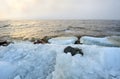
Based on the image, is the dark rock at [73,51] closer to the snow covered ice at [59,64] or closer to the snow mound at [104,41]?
the snow covered ice at [59,64]

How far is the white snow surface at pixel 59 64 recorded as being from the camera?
5.81 m

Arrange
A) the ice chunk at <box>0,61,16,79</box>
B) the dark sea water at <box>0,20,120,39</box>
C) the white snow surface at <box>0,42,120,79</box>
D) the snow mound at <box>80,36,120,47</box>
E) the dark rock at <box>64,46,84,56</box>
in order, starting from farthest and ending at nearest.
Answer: the dark sea water at <box>0,20,120,39</box>, the snow mound at <box>80,36,120,47</box>, the dark rock at <box>64,46,84,56</box>, the ice chunk at <box>0,61,16,79</box>, the white snow surface at <box>0,42,120,79</box>

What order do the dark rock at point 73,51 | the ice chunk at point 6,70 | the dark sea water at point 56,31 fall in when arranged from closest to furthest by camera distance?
the ice chunk at point 6,70, the dark rock at point 73,51, the dark sea water at point 56,31

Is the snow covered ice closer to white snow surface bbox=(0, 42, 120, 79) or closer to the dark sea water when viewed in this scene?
white snow surface bbox=(0, 42, 120, 79)

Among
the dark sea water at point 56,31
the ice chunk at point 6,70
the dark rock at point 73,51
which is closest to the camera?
the ice chunk at point 6,70

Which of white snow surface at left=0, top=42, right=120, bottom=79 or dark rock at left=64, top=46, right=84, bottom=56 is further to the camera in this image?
dark rock at left=64, top=46, right=84, bottom=56

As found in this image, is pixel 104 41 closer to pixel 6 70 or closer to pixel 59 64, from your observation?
pixel 59 64

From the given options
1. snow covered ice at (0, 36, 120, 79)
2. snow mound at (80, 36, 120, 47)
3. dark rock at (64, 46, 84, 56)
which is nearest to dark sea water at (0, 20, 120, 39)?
snow mound at (80, 36, 120, 47)

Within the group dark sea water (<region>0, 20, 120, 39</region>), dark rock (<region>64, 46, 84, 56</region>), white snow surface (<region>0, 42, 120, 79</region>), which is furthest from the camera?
dark sea water (<region>0, 20, 120, 39</region>)

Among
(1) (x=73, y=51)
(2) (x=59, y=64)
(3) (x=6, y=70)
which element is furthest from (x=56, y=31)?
(3) (x=6, y=70)

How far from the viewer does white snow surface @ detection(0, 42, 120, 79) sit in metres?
5.81

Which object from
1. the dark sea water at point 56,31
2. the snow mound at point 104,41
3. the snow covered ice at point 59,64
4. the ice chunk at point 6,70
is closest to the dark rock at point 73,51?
the snow covered ice at point 59,64

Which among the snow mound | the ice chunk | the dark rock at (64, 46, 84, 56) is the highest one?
the dark rock at (64, 46, 84, 56)

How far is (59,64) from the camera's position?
20.9 feet
